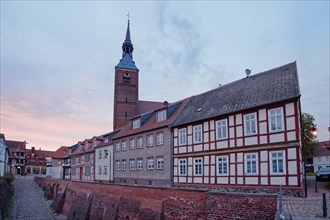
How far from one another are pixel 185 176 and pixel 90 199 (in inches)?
323

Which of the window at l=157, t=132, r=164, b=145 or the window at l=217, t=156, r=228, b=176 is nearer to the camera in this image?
the window at l=217, t=156, r=228, b=176

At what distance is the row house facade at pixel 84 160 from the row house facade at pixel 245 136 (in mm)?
22373

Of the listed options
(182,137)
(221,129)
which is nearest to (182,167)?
(182,137)

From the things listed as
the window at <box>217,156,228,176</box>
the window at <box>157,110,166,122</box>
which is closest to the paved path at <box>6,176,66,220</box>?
the window at <box>157,110,166,122</box>

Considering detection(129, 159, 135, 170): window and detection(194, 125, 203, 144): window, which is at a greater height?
detection(194, 125, 203, 144): window

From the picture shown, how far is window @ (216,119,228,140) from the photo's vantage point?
896 inches

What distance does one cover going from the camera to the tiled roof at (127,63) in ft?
191

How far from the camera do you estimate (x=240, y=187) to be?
68.2ft

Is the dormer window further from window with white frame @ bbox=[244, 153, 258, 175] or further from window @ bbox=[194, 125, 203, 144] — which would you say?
window with white frame @ bbox=[244, 153, 258, 175]

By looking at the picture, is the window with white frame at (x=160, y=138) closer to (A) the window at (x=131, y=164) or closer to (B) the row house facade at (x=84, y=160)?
(A) the window at (x=131, y=164)

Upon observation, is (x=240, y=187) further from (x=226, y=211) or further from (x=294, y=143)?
(x=226, y=211)

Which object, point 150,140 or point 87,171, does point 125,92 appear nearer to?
point 87,171

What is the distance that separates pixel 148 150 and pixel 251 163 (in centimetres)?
1310

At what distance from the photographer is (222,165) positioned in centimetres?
2250
